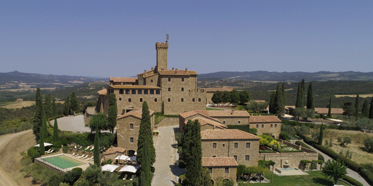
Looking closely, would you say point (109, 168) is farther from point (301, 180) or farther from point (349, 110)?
point (349, 110)

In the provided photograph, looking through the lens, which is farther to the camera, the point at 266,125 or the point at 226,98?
the point at 226,98

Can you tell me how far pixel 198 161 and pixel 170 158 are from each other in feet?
27.5

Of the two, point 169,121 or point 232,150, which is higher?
point 169,121

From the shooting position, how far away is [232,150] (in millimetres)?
34531

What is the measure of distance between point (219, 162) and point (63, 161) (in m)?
22.3

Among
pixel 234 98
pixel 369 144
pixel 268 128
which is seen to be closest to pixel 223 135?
pixel 268 128

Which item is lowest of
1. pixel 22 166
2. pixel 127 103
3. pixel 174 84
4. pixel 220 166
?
pixel 22 166

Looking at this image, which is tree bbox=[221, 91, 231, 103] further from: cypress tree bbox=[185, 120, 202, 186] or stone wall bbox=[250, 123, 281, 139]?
cypress tree bbox=[185, 120, 202, 186]

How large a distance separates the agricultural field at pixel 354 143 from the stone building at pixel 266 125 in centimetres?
1223

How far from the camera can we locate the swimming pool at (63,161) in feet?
111

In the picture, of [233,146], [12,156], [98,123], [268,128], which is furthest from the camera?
[268,128]

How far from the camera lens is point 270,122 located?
48781 millimetres

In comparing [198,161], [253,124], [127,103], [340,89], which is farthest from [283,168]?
[340,89]

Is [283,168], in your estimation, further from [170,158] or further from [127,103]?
[127,103]
